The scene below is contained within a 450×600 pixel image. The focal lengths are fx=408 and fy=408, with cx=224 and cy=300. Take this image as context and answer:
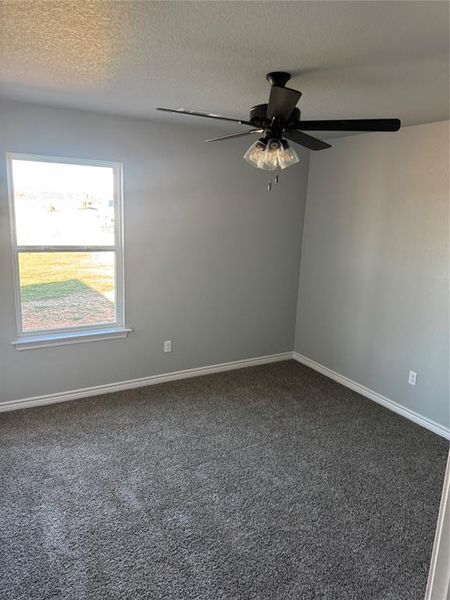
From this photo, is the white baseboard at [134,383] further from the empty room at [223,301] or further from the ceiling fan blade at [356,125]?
the ceiling fan blade at [356,125]

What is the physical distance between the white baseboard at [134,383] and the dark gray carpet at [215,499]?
0.10 m

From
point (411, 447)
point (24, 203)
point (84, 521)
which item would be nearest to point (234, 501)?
point (84, 521)

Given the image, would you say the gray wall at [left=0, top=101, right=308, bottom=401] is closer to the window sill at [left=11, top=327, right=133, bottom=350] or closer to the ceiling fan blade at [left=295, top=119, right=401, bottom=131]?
the window sill at [left=11, top=327, right=133, bottom=350]

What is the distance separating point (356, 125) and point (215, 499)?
2.20 m

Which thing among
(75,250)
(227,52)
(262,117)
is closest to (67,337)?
(75,250)

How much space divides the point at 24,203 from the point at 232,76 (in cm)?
196

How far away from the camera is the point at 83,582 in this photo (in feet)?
Result: 6.13

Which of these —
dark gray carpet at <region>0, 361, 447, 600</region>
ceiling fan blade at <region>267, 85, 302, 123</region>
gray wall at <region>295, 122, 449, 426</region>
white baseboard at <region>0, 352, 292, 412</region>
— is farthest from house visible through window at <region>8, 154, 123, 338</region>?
gray wall at <region>295, 122, 449, 426</region>

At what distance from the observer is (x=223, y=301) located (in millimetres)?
4234

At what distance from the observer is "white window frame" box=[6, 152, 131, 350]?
3.16 metres

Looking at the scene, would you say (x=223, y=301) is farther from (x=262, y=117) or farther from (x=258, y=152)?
(x=262, y=117)

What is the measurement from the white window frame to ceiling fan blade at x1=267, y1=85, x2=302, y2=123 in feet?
6.35

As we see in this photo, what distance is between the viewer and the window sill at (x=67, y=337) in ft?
11.0

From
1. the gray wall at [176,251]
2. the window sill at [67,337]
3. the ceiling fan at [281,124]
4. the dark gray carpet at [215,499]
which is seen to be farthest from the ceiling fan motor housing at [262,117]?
the window sill at [67,337]
